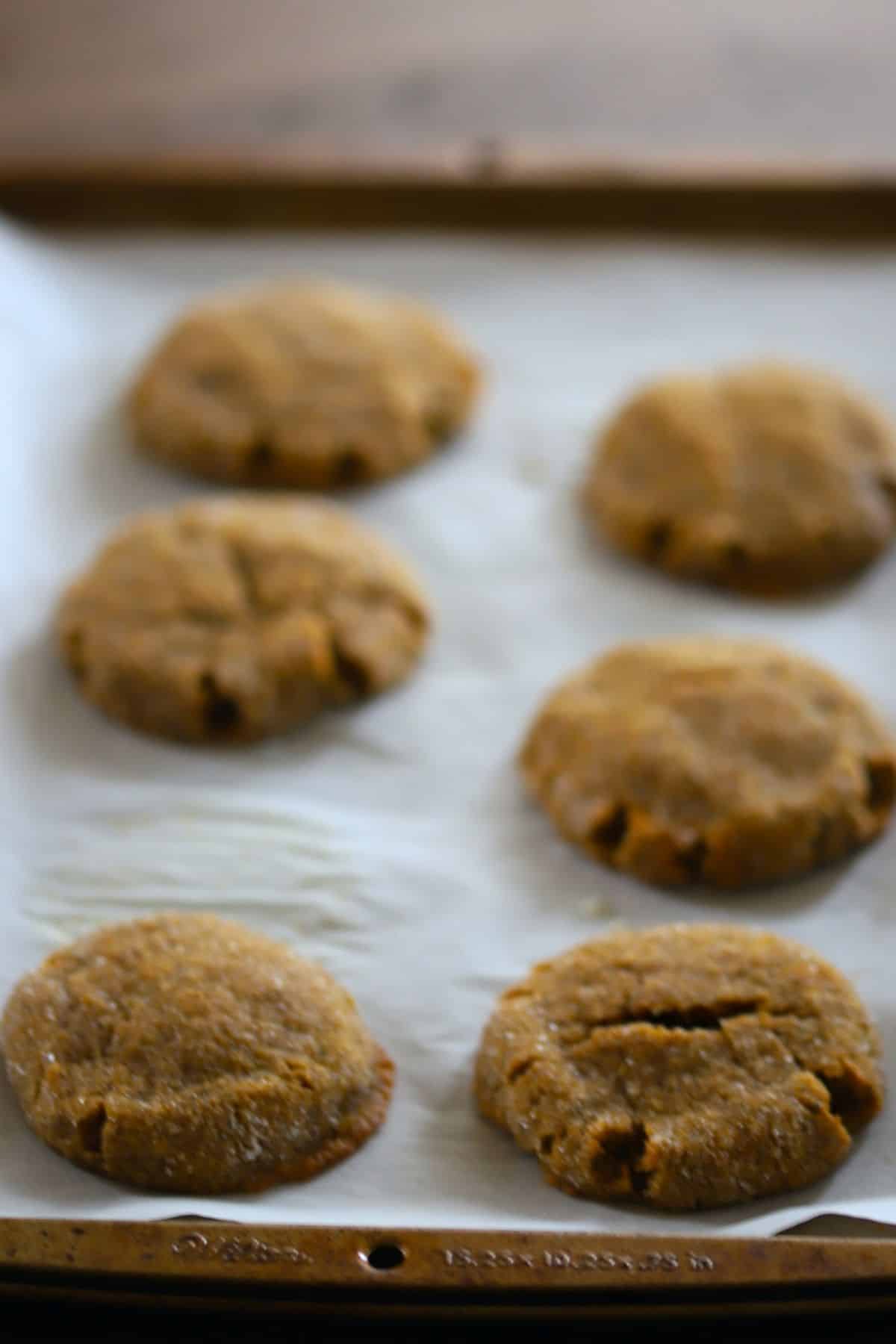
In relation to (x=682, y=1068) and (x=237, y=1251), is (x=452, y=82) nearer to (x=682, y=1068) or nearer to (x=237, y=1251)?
(x=682, y=1068)

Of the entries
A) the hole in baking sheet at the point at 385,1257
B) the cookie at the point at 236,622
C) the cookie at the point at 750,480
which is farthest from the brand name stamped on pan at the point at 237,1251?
the cookie at the point at 750,480

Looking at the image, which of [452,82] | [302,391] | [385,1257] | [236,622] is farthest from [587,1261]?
[452,82]

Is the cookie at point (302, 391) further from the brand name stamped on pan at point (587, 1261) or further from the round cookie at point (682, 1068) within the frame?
the brand name stamped on pan at point (587, 1261)

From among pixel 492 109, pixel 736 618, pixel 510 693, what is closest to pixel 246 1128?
pixel 510 693

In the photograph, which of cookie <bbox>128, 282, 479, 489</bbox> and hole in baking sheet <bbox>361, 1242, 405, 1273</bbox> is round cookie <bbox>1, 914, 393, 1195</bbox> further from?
cookie <bbox>128, 282, 479, 489</bbox>

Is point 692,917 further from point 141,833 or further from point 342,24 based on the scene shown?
point 342,24

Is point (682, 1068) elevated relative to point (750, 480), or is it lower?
lower
